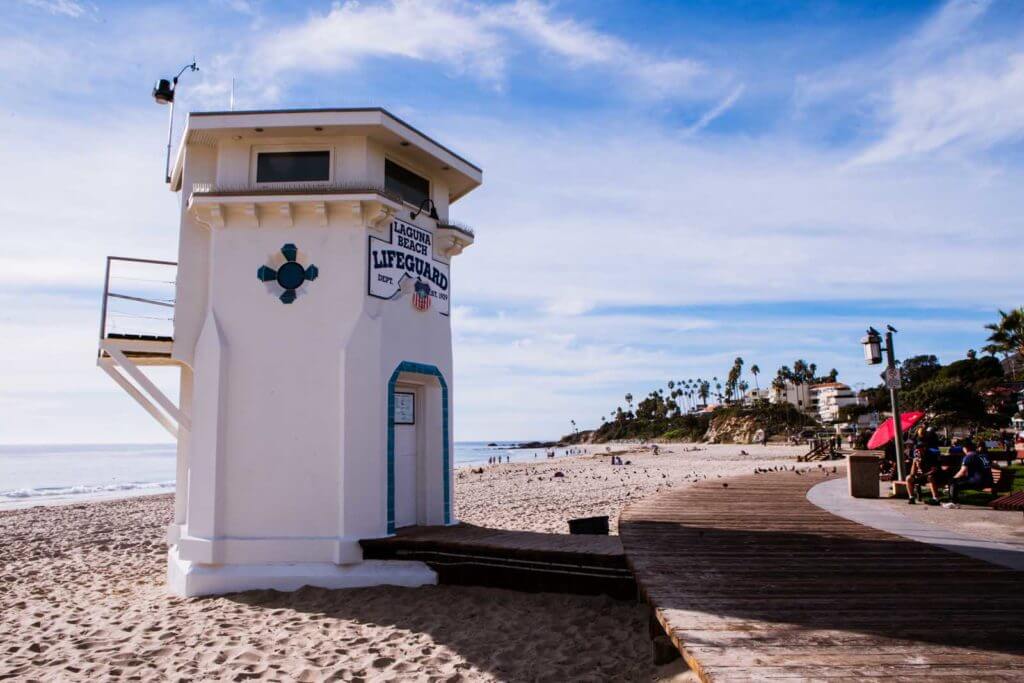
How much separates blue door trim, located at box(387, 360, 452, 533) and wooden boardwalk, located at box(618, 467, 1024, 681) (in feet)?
10.6

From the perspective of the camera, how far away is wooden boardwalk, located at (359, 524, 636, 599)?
7.69 metres

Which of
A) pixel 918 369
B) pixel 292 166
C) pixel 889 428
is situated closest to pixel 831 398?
pixel 918 369

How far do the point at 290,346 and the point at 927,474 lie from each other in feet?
35.1

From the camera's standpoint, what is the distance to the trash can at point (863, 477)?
39.8 feet

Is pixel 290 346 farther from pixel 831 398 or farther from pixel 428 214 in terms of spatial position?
pixel 831 398

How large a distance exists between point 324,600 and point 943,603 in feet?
22.0

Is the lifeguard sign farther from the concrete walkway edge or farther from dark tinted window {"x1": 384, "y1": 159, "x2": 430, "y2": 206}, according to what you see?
the concrete walkway edge

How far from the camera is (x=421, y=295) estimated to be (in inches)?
400

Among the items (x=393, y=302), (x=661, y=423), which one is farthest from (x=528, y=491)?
(x=661, y=423)

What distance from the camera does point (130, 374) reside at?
375 inches

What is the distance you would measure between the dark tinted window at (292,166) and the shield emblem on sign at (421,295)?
2.14m

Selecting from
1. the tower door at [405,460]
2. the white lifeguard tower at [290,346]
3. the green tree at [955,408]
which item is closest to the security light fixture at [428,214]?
the white lifeguard tower at [290,346]

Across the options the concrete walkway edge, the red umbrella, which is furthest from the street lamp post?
the red umbrella

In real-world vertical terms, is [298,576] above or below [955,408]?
below
